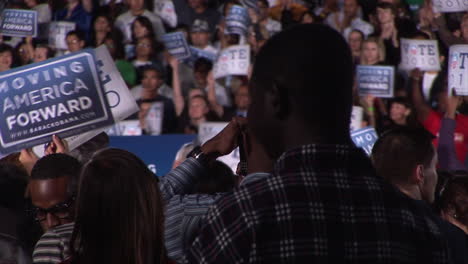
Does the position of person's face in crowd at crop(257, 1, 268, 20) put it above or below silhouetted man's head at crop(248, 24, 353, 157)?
below

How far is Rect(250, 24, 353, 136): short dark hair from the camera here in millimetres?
1470

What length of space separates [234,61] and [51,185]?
5.42 metres

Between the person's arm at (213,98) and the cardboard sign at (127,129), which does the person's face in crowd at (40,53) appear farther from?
the person's arm at (213,98)

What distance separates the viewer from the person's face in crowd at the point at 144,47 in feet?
29.4

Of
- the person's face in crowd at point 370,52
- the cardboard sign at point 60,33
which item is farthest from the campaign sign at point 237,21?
the cardboard sign at point 60,33

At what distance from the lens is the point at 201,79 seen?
28.8 feet

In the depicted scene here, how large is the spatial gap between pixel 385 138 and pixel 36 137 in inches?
70.4

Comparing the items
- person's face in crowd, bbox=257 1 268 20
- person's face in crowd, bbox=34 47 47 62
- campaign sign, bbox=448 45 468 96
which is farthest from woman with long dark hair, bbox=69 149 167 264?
person's face in crowd, bbox=257 1 268 20

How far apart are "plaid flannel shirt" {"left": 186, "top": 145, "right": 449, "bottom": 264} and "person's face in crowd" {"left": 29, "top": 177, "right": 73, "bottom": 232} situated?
1612 mm

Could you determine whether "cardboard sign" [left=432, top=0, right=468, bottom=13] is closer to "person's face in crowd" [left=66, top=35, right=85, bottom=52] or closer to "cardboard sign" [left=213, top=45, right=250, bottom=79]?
"cardboard sign" [left=213, top=45, right=250, bottom=79]

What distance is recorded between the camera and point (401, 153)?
10.6 ft

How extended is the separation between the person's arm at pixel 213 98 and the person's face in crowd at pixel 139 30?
90 cm

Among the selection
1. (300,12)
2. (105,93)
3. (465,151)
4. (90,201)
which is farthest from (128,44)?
(90,201)

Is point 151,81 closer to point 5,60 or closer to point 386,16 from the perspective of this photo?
point 5,60
